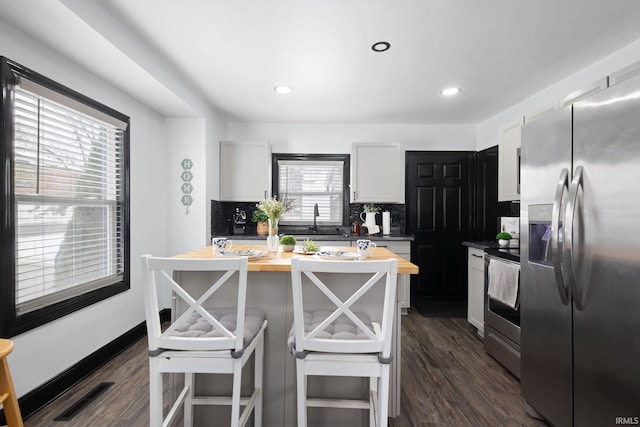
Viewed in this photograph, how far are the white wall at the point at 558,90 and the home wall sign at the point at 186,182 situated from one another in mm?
3475

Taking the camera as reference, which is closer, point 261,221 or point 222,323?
point 222,323

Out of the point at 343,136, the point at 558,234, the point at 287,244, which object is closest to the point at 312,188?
the point at 343,136

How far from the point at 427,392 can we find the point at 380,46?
2544 millimetres

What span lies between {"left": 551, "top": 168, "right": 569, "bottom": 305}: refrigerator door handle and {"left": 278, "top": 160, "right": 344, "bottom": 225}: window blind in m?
2.98

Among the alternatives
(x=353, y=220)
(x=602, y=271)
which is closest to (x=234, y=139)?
(x=353, y=220)

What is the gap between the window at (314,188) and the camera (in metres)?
4.36

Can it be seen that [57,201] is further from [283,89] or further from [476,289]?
[476,289]

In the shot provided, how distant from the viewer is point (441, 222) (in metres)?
4.27

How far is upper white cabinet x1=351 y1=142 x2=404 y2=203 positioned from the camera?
13.1 ft

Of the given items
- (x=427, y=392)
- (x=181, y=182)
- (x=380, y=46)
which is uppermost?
(x=380, y=46)

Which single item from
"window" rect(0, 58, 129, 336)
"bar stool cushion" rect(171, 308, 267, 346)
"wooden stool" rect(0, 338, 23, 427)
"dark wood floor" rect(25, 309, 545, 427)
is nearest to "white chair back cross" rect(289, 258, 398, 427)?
"bar stool cushion" rect(171, 308, 267, 346)

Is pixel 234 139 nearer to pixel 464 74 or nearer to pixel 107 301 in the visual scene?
pixel 107 301

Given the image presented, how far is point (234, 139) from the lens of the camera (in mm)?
4340

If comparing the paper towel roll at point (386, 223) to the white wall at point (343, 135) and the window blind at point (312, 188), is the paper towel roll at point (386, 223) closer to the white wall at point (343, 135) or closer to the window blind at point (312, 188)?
the window blind at point (312, 188)
